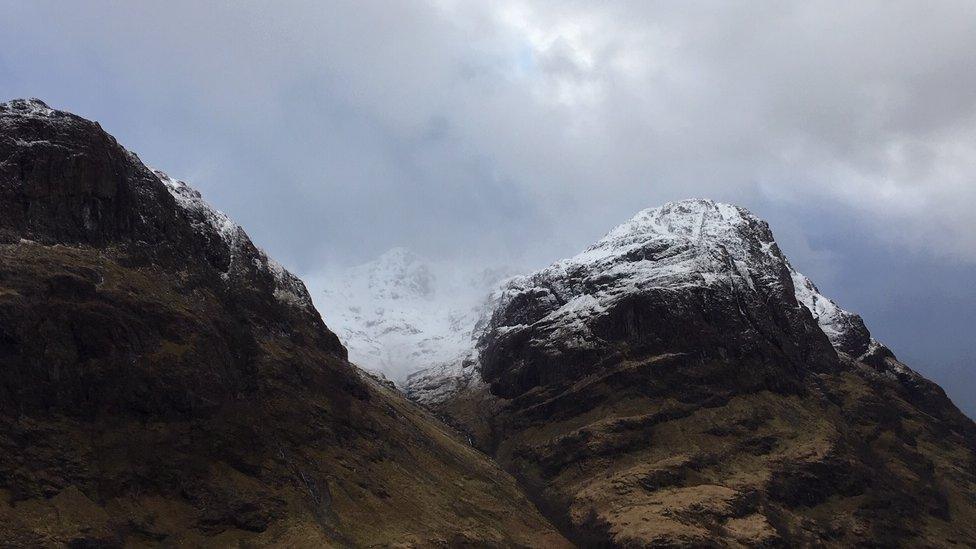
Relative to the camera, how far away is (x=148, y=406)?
15550 cm

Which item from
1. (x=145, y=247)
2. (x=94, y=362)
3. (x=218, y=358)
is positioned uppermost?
(x=145, y=247)

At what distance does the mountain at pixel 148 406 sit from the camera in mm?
137500

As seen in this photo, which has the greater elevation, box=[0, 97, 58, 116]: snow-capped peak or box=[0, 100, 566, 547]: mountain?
box=[0, 97, 58, 116]: snow-capped peak

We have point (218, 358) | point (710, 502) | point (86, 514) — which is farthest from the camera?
point (710, 502)

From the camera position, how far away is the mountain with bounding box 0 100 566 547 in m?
138

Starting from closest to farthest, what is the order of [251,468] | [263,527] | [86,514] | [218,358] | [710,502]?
[86,514] → [263,527] → [251,468] → [218,358] → [710,502]

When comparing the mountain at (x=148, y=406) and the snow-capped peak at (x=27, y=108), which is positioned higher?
the snow-capped peak at (x=27, y=108)

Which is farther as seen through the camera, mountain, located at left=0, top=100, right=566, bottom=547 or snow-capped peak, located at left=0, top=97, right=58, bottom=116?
snow-capped peak, located at left=0, top=97, right=58, bottom=116

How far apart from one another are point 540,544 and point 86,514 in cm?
9176

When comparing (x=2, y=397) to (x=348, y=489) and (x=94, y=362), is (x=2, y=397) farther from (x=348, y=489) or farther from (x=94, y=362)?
(x=348, y=489)

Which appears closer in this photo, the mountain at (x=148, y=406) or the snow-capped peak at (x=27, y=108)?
the mountain at (x=148, y=406)

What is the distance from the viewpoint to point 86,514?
427 feet

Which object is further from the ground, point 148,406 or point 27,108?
point 27,108

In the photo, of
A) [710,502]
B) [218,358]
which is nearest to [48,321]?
[218,358]
